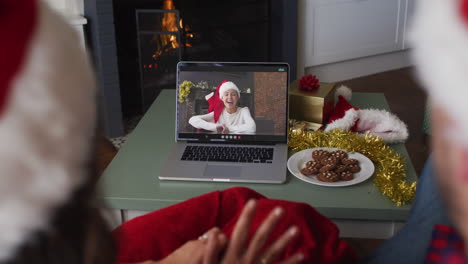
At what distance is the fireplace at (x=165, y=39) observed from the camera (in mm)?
2643

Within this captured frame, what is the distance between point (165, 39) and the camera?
2.89 metres

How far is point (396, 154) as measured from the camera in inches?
54.1

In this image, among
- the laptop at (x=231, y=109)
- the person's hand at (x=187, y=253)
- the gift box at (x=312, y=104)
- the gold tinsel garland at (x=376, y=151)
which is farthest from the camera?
the gift box at (x=312, y=104)

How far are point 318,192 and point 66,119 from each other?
3.09 feet

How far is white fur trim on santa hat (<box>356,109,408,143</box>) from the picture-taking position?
1481 millimetres

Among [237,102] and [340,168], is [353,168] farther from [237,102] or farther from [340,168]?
[237,102]

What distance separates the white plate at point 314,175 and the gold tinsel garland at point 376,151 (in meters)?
0.03

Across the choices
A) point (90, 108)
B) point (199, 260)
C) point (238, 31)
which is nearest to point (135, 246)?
point (199, 260)

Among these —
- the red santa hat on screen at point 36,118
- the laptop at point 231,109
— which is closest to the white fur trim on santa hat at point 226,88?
the laptop at point 231,109

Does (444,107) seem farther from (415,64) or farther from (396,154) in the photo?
(396,154)

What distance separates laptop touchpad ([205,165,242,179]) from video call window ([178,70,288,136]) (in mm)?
147

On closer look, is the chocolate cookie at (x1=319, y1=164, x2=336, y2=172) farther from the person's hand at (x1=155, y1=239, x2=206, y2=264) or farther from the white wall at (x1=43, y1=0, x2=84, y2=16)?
the white wall at (x1=43, y1=0, x2=84, y2=16)

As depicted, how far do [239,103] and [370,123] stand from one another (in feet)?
1.40

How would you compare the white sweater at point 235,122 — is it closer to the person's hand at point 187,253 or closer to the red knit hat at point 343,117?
the red knit hat at point 343,117
